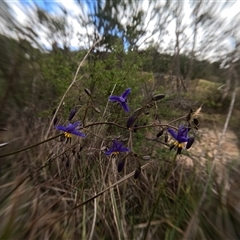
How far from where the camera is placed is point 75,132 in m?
1.12

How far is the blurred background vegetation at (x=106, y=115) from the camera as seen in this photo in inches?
55.2

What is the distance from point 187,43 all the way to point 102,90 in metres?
2.48

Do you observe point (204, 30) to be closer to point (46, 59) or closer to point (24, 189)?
point (46, 59)

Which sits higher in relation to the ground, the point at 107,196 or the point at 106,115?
the point at 106,115

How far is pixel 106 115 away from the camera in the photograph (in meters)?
1.99

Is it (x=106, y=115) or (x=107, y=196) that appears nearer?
(x=107, y=196)

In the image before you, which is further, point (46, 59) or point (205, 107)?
point (205, 107)

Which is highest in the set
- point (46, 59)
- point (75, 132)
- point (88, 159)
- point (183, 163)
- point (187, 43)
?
point (187, 43)

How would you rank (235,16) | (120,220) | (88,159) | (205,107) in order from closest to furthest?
(120,220), (88,159), (235,16), (205,107)

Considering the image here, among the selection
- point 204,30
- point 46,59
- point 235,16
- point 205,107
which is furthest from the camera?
point 205,107

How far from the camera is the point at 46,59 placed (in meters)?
3.05

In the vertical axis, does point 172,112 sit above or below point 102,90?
below

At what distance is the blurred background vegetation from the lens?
1.40m

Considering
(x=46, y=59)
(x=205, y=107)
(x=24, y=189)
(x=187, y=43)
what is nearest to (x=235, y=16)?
(x=187, y=43)
